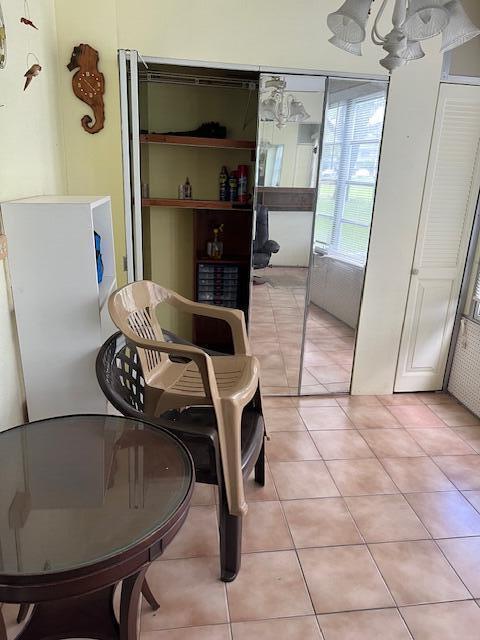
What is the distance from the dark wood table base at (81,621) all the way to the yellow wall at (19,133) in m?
0.64

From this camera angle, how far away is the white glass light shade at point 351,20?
1365mm

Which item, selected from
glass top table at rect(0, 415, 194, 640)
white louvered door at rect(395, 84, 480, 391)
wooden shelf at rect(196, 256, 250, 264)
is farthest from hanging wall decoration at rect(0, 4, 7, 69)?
white louvered door at rect(395, 84, 480, 391)

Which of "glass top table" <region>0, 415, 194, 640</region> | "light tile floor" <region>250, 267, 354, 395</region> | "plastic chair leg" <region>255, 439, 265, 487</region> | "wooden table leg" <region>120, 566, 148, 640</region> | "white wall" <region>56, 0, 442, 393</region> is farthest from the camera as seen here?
"light tile floor" <region>250, 267, 354, 395</region>

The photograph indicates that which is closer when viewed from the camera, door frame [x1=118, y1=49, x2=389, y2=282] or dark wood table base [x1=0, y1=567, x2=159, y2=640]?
dark wood table base [x1=0, y1=567, x2=159, y2=640]

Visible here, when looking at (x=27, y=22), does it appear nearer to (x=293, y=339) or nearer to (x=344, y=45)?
(x=344, y=45)

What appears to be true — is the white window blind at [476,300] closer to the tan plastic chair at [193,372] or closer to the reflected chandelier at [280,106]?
the reflected chandelier at [280,106]

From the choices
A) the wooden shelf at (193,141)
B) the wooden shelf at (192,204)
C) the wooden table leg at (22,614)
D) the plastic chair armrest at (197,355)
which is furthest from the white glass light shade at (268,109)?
the wooden table leg at (22,614)

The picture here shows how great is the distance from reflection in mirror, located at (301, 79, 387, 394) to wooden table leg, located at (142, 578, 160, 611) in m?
1.85

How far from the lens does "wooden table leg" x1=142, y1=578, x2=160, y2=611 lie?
1537 millimetres

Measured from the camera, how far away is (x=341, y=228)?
9.47 feet

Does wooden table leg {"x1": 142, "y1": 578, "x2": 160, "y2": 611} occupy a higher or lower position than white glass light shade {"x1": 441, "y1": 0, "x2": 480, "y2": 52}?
lower

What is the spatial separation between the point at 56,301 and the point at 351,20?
1.44 m

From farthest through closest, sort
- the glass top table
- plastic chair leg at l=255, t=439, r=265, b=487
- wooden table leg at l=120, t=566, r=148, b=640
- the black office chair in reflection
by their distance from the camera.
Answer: the black office chair in reflection → plastic chair leg at l=255, t=439, r=265, b=487 → wooden table leg at l=120, t=566, r=148, b=640 → the glass top table

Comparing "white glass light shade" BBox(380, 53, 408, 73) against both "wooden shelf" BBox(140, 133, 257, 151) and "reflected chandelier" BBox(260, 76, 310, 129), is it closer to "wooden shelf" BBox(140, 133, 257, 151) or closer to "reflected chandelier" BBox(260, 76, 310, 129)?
"reflected chandelier" BBox(260, 76, 310, 129)
